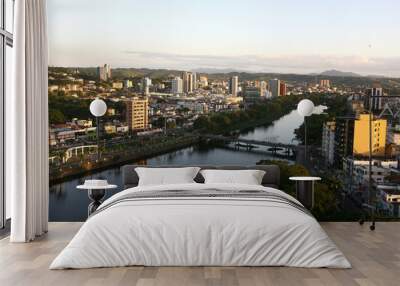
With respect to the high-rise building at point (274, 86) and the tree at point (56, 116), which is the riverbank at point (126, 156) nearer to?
the tree at point (56, 116)

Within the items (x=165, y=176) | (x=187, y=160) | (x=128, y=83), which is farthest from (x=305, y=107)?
(x=128, y=83)

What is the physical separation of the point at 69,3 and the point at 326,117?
12.6 ft

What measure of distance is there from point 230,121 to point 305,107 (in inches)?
46.2

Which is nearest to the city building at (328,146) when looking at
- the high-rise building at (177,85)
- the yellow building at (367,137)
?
the yellow building at (367,137)

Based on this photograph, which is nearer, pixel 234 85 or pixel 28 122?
pixel 28 122

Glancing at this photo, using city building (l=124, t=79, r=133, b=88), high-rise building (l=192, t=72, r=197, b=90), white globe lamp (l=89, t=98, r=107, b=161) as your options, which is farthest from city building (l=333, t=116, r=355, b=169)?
white globe lamp (l=89, t=98, r=107, b=161)

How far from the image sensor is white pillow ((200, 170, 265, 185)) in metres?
7.25

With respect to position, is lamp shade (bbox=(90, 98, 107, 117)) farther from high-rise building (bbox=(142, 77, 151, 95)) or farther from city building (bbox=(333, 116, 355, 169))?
city building (bbox=(333, 116, 355, 169))

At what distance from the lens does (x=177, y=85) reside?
28.3 feet

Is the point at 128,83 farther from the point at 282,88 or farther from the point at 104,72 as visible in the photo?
the point at 282,88

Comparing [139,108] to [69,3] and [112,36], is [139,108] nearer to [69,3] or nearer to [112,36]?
[112,36]

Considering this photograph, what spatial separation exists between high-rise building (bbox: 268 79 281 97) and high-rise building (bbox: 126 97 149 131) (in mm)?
1775

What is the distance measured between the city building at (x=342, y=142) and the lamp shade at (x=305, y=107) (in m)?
0.60

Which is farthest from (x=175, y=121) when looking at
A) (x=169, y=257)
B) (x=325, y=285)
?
(x=325, y=285)
